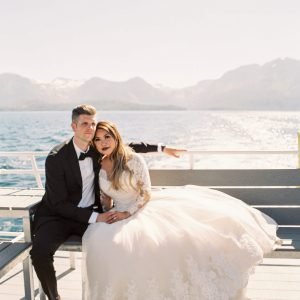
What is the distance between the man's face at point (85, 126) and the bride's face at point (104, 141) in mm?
80

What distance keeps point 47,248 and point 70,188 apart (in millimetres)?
522

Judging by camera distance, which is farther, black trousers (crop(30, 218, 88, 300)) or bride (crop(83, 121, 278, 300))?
black trousers (crop(30, 218, 88, 300))

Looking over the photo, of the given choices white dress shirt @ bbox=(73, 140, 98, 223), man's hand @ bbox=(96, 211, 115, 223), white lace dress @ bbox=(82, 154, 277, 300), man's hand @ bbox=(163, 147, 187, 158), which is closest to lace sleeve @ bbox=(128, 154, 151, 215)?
white lace dress @ bbox=(82, 154, 277, 300)

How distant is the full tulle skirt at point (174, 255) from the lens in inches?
97.1

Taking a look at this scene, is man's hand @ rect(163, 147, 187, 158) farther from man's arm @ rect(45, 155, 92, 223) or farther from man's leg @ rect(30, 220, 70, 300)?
man's leg @ rect(30, 220, 70, 300)

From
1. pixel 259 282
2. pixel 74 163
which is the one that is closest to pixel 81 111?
pixel 74 163

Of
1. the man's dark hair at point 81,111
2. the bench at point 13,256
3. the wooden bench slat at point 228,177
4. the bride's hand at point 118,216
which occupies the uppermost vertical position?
the man's dark hair at point 81,111

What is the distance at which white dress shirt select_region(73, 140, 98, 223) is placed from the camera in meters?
3.16

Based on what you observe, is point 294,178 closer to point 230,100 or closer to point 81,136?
point 81,136

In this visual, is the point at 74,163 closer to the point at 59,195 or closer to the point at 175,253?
the point at 59,195

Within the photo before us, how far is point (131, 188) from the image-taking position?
316 cm

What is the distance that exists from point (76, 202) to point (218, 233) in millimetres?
1108

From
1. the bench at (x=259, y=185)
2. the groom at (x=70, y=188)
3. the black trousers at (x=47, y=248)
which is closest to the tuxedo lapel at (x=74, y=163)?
the groom at (x=70, y=188)

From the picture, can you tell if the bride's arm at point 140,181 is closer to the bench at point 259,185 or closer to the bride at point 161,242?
the bride at point 161,242
